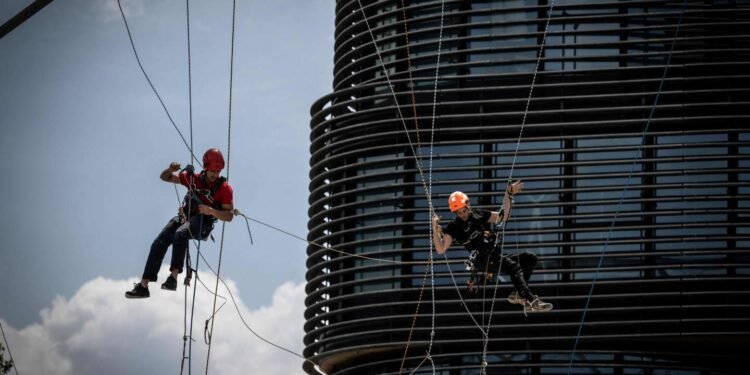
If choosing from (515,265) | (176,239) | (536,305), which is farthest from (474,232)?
(176,239)

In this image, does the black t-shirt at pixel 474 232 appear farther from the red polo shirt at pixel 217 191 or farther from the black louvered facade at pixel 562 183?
the black louvered facade at pixel 562 183

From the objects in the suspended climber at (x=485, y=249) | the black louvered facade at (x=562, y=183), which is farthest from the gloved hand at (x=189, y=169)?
the black louvered facade at (x=562, y=183)

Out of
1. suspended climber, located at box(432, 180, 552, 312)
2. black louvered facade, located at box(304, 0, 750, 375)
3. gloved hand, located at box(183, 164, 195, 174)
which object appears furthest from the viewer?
black louvered facade, located at box(304, 0, 750, 375)

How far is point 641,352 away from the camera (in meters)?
34.8

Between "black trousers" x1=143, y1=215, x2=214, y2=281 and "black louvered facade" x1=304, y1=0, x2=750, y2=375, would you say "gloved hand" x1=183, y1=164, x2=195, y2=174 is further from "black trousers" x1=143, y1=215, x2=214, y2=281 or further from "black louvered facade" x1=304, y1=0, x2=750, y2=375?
"black louvered facade" x1=304, y1=0, x2=750, y2=375

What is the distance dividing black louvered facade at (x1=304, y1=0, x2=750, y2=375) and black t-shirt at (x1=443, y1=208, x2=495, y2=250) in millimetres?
14615

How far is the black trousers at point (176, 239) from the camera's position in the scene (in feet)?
58.2

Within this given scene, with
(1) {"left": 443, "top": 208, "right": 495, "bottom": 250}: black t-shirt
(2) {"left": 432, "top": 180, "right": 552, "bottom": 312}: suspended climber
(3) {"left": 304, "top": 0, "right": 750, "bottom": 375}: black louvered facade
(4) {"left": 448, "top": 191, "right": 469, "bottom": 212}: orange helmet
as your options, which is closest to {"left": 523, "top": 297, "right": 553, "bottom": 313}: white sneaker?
(2) {"left": 432, "top": 180, "right": 552, "bottom": 312}: suspended climber

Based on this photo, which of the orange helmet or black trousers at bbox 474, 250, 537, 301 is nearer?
the orange helmet

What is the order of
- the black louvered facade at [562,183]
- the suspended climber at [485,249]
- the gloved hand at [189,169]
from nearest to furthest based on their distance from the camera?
the gloved hand at [189,169], the suspended climber at [485,249], the black louvered facade at [562,183]

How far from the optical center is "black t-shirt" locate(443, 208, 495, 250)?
19.1 m

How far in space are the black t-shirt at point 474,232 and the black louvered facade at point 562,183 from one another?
14.6 m

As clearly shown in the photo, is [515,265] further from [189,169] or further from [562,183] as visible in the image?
[562,183]

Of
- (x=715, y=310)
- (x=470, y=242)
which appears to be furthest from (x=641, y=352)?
(x=470, y=242)
